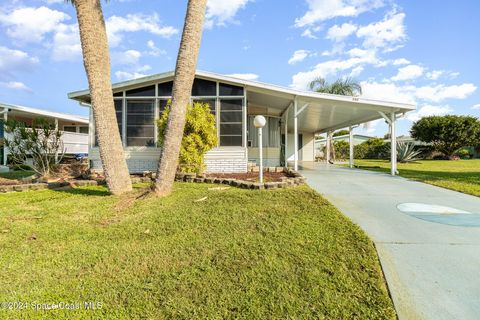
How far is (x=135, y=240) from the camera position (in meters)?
3.21

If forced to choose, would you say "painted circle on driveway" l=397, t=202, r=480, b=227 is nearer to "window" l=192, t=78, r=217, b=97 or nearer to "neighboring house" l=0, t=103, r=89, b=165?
"window" l=192, t=78, r=217, b=97

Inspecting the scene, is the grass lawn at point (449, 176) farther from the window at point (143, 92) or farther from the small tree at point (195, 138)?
the window at point (143, 92)

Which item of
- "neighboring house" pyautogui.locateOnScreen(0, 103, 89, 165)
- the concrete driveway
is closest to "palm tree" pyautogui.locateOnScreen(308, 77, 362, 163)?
the concrete driveway

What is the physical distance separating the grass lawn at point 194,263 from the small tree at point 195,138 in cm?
371

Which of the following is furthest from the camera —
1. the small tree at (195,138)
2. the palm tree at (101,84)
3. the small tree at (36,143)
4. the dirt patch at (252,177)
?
the small tree at (195,138)

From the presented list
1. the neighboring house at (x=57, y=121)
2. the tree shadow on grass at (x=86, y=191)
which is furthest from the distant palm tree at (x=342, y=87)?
the tree shadow on grass at (x=86, y=191)

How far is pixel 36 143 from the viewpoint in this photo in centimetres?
804

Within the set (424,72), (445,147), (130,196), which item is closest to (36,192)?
(130,196)

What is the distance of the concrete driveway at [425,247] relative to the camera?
1.97 metres

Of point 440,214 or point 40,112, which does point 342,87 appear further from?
point 40,112

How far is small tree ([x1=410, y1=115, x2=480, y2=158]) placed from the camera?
2341 cm

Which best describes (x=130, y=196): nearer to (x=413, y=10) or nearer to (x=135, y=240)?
(x=135, y=240)

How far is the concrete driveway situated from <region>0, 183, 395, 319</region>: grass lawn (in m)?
0.20

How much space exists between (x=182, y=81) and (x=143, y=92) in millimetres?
5412
